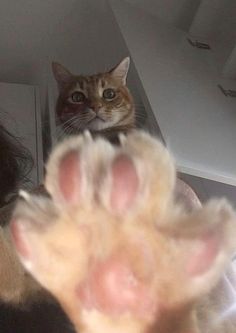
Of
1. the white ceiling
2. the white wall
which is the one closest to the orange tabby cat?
the white wall

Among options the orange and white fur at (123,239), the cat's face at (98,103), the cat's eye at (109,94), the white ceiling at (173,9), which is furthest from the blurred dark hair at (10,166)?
the white ceiling at (173,9)

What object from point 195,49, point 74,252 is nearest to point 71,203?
point 74,252

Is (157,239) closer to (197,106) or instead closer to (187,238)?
(187,238)

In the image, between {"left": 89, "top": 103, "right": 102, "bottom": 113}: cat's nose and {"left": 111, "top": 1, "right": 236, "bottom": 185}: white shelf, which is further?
{"left": 89, "top": 103, "right": 102, "bottom": 113}: cat's nose

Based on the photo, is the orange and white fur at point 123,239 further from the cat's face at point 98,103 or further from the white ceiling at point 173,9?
the white ceiling at point 173,9

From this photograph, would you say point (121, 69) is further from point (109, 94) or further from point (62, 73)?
point (62, 73)

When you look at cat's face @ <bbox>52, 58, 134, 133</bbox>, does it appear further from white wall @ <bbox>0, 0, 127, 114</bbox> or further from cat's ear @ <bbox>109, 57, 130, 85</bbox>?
white wall @ <bbox>0, 0, 127, 114</bbox>
